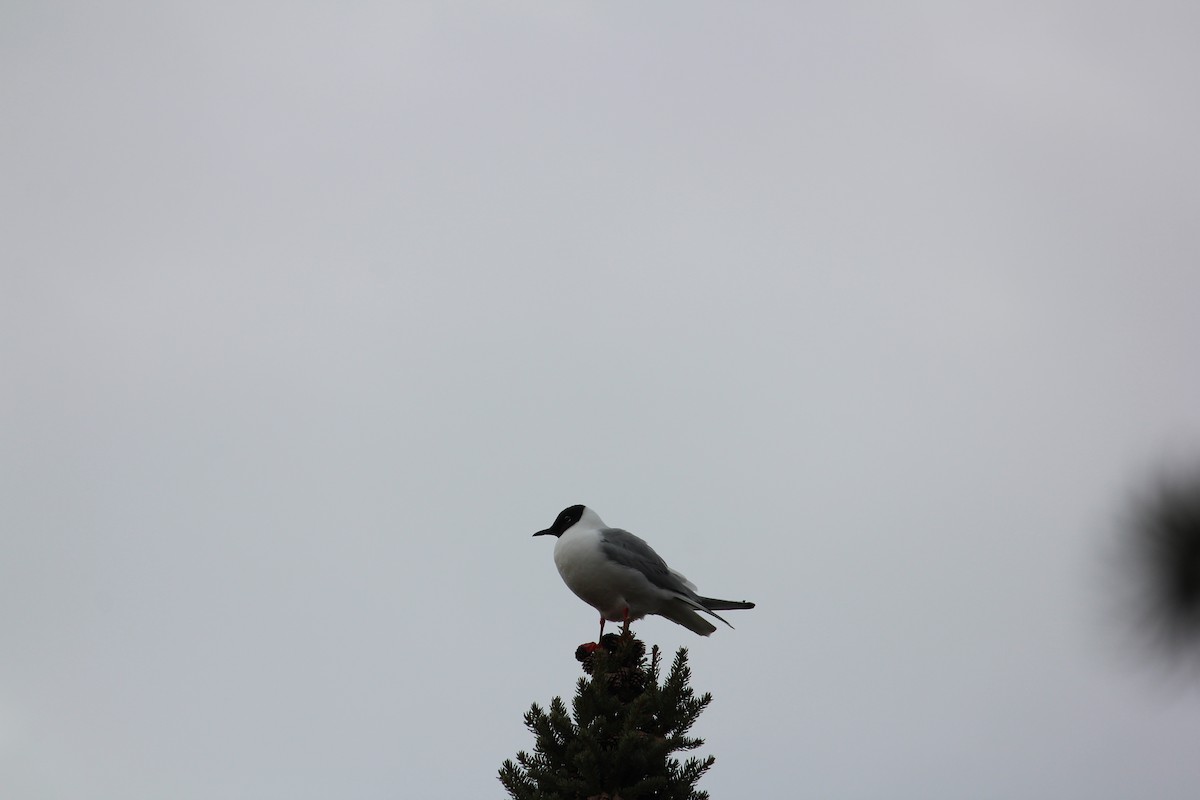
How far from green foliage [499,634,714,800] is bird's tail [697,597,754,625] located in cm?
195

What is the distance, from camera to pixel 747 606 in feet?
30.7

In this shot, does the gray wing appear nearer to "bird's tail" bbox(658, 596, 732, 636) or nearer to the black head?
"bird's tail" bbox(658, 596, 732, 636)

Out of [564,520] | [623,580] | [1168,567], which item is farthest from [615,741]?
[1168,567]

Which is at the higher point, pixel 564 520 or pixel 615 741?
pixel 564 520

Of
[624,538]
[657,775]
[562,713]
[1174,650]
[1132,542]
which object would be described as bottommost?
[1174,650]

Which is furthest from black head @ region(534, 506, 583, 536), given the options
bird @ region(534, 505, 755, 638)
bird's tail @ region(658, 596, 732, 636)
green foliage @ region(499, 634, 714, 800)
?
green foliage @ region(499, 634, 714, 800)

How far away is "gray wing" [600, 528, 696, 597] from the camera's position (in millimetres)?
9219

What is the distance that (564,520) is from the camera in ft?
32.9

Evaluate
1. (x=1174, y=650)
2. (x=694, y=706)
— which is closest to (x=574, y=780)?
(x=694, y=706)

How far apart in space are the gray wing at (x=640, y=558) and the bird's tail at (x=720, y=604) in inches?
4.7

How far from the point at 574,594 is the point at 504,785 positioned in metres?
2.56

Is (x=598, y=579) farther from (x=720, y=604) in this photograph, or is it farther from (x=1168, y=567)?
(x=1168, y=567)

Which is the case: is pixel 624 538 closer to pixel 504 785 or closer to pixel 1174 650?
pixel 504 785

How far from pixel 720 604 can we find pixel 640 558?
0.81 metres
